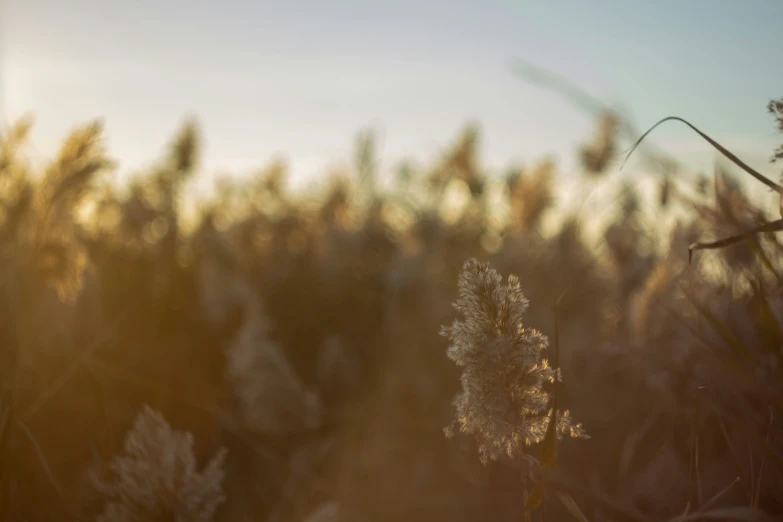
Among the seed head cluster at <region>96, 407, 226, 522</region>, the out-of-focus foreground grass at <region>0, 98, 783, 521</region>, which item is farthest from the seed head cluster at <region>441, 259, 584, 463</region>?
the seed head cluster at <region>96, 407, 226, 522</region>

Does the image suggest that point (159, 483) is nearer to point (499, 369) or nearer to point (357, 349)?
point (499, 369)

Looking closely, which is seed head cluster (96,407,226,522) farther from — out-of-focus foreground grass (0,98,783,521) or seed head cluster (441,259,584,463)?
seed head cluster (441,259,584,463)

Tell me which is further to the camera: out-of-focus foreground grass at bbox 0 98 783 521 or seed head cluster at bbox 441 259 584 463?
out-of-focus foreground grass at bbox 0 98 783 521

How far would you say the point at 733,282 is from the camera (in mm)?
1636

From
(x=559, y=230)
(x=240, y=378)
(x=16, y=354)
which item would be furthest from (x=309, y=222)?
(x=16, y=354)

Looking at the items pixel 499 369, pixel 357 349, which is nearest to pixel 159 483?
pixel 499 369

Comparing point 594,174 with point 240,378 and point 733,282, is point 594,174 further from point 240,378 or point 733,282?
point 733,282

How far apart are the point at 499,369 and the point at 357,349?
4040 mm

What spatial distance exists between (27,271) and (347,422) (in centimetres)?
201

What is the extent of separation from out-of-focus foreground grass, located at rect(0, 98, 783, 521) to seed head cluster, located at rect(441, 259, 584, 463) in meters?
0.05

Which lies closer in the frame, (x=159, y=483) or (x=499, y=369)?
(x=499, y=369)

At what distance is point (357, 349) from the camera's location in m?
4.76

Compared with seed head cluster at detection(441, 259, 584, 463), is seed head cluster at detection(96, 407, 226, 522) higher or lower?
lower

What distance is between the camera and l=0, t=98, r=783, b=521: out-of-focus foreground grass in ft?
4.04
